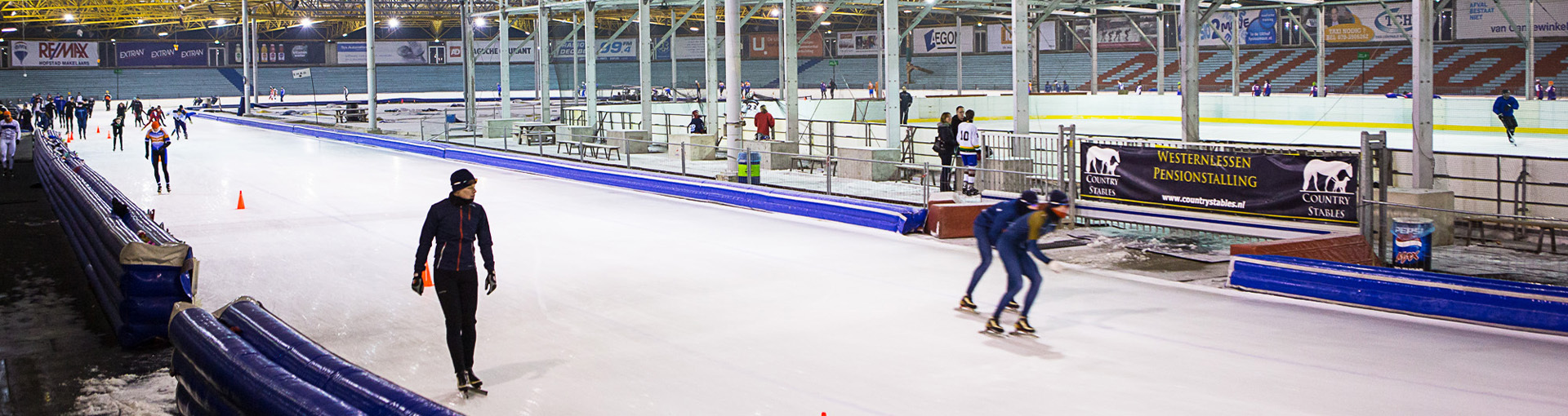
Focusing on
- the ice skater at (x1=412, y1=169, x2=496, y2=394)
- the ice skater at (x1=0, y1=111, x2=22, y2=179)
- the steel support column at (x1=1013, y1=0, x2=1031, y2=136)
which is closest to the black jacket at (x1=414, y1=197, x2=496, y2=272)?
the ice skater at (x1=412, y1=169, x2=496, y2=394)

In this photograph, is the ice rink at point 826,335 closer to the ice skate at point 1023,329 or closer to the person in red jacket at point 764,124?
the ice skate at point 1023,329

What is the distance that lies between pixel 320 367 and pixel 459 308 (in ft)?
5.06

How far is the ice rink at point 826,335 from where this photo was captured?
7621mm

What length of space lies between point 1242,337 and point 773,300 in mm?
4182

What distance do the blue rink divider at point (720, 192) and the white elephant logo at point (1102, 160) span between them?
2.31m

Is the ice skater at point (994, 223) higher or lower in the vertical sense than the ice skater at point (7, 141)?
lower

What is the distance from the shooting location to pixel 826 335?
31.3 feet

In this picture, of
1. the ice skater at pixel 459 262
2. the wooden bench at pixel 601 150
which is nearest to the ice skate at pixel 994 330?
the ice skater at pixel 459 262

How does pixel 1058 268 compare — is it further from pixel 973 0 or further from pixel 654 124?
pixel 973 0

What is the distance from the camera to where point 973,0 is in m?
41.0

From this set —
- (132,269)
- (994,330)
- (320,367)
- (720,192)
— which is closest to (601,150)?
(720,192)

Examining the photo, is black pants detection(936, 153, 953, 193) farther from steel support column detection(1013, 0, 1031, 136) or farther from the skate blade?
the skate blade

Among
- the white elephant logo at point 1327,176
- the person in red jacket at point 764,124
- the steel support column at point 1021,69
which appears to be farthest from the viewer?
the person in red jacket at point 764,124

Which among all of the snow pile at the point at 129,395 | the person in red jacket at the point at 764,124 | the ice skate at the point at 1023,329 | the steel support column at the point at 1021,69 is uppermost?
the steel support column at the point at 1021,69
